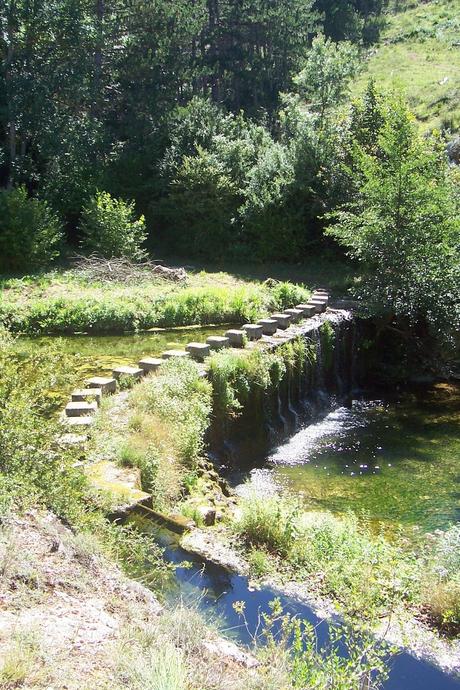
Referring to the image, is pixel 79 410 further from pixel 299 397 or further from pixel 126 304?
pixel 126 304

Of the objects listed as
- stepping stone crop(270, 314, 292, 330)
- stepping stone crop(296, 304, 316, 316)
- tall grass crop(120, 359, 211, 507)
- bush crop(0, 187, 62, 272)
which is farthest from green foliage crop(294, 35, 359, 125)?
tall grass crop(120, 359, 211, 507)

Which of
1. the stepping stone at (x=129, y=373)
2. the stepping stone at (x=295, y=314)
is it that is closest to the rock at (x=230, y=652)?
the stepping stone at (x=129, y=373)

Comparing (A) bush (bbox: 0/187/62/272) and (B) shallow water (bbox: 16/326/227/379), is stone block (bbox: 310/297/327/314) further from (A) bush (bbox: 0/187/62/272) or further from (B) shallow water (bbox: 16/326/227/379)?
(A) bush (bbox: 0/187/62/272)

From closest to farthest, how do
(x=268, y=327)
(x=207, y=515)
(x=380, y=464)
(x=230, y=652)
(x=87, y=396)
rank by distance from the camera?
(x=230, y=652) → (x=207, y=515) → (x=87, y=396) → (x=380, y=464) → (x=268, y=327)

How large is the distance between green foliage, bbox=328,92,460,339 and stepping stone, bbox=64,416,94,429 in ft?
22.4

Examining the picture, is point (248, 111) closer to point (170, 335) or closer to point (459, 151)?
point (459, 151)

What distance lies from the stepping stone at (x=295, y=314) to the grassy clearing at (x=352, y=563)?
6.29m

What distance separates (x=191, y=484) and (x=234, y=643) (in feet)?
9.60

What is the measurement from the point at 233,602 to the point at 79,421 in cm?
288

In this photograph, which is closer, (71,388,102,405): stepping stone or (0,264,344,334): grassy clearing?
(71,388,102,405): stepping stone

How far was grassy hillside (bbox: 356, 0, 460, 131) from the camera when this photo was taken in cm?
2361

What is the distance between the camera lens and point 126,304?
1312cm

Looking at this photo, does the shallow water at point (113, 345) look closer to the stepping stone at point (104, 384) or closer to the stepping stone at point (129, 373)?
the stepping stone at point (129, 373)

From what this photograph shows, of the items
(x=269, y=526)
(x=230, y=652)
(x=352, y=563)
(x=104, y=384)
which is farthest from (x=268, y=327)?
(x=230, y=652)
